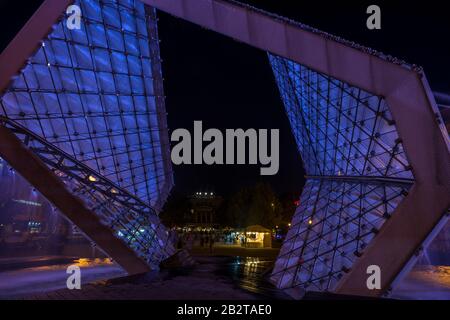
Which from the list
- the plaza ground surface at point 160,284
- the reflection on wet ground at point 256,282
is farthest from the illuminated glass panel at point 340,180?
the plaza ground surface at point 160,284

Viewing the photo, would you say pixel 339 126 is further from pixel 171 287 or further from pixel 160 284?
pixel 160 284

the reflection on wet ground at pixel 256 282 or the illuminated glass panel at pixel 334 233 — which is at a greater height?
the illuminated glass panel at pixel 334 233

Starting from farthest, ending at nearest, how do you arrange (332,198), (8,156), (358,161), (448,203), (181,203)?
1. (181,203)
2. (332,198)
3. (358,161)
4. (8,156)
5. (448,203)

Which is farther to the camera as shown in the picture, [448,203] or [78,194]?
[78,194]

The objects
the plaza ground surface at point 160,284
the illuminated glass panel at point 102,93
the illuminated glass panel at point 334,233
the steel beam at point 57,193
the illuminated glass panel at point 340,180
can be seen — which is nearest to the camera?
the plaza ground surface at point 160,284

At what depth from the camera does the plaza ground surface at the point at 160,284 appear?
1182cm

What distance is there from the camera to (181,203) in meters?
83.9

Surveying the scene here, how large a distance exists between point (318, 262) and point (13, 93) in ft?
41.3

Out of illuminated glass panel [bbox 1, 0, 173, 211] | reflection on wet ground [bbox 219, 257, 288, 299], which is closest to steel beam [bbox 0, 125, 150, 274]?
illuminated glass panel [bbox 1, 0, 173, 211]

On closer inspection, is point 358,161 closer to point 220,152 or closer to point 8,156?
point 220,152

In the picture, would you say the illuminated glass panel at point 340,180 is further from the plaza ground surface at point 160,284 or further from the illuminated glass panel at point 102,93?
the illuminated glass panel at point 102,93

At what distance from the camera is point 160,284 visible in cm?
1445

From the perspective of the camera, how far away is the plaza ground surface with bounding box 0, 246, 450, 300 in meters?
11.8
